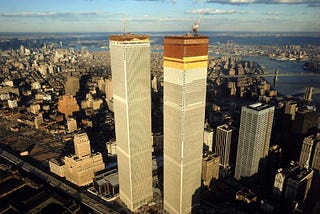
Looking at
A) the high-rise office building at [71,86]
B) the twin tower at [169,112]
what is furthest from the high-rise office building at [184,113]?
the high-rise office building at [71,86]

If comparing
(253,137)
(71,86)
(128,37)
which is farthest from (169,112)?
(71,86)

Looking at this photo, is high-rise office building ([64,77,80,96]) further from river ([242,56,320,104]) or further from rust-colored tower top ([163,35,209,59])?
river ([242,56,320,104])

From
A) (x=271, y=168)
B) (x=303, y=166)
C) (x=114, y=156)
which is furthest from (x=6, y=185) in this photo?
(x=303, y=166)

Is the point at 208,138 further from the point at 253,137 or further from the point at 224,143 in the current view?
the point at 253,137

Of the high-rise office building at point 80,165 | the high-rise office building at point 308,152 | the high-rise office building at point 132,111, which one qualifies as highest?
the high-rise office building at point 132,111

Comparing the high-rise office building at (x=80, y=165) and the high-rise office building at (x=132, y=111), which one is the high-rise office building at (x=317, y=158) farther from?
the high-rise office building at (x=80, y=165)

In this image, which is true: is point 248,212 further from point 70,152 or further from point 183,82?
point 70,152
